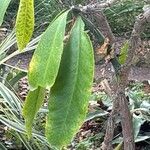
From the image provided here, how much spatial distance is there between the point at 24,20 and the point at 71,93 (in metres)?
0.18

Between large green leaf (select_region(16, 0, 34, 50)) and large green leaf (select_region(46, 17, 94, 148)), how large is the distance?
10 centimetres

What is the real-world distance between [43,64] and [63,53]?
6cm

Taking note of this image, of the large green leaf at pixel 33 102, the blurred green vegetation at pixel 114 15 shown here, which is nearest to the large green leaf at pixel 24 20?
the large green leaf at pixel 33 102

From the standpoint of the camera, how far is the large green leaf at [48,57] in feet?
2.97

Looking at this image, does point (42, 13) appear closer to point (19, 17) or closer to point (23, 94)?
point (23, 94)

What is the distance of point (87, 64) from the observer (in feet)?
3.06

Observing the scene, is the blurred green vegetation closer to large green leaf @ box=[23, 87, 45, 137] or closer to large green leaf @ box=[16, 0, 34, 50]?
large green leaf @ box=[23, 87, 45, 137]

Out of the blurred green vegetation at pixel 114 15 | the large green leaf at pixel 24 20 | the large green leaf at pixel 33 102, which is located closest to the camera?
the large green leaf at pixel 24 20

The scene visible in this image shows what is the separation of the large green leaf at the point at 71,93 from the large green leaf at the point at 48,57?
4 cm

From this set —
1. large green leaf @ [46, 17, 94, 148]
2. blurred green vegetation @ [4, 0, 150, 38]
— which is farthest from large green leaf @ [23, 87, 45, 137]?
blurred green vegetation @ [4, 0, 150, 38]

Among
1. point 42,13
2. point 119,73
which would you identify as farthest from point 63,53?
point 42,13

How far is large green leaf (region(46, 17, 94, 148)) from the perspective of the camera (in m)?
0.93

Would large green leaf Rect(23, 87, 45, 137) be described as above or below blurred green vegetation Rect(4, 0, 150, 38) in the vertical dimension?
above

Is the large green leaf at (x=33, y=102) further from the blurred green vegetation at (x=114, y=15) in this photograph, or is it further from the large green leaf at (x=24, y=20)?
the blurred green vegetation at (x=114, y=15)
